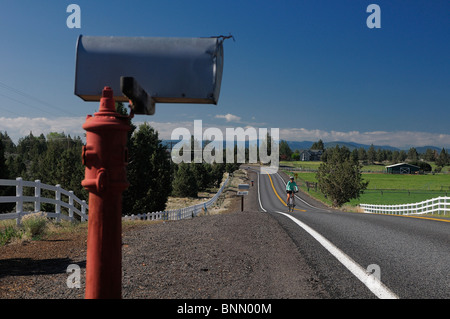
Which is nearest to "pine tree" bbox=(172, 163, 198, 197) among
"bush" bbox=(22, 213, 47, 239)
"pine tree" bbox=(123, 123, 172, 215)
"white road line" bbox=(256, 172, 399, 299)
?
"pine tree" bbox=(123, 123, 172, 215)

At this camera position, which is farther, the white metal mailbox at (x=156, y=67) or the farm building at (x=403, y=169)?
the farm building at (x=403, y=169)

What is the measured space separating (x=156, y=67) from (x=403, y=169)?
595 ft

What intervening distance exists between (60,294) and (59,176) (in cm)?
5089

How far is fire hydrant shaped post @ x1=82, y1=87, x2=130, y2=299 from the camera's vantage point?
7.18 ft

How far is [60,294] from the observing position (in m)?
3.54

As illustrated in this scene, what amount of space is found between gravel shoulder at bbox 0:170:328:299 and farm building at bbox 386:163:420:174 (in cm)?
17110

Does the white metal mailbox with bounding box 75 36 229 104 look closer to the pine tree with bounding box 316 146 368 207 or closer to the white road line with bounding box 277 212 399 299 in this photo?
the white road line with bounding box 277 212 399 299

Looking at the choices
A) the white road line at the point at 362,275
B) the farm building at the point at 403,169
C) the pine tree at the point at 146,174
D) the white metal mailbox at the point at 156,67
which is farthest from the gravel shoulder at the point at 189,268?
the farm building at the point at 403,169

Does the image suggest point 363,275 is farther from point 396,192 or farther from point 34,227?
point 396,192

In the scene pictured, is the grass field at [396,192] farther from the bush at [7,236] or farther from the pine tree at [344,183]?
the bush at [7,236]

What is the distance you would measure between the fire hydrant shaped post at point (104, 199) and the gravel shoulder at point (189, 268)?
1052 millimetres

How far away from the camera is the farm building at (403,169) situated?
527ft
